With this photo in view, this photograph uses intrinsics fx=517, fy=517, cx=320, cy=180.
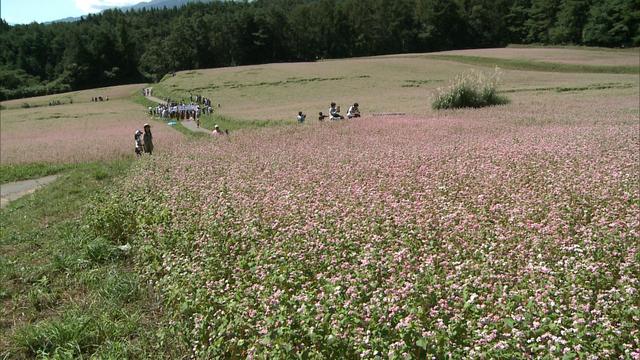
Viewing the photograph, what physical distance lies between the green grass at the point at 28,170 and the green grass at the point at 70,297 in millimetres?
10556

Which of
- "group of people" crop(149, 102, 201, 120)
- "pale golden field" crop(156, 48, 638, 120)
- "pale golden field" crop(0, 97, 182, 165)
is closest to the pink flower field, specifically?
"pale golden field" crop(0, 97, 182, 165)

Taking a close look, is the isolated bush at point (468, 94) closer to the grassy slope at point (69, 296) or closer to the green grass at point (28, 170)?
the green grass at point (28, 170)

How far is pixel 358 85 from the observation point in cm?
5319

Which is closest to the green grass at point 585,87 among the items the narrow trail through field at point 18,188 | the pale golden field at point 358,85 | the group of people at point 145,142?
the pale golden field at point 358,85

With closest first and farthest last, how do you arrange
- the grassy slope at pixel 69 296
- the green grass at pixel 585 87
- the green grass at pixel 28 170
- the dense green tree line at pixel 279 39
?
the grassy slope at pixel 69 296 → the green grass at pixel 28 170 → the green grass at pixel 585 87 → the dense green tree line at pixel 279 39

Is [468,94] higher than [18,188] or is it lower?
higher

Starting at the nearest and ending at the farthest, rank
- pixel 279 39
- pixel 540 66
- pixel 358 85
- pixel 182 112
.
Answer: pixel 182 112 → pixel 358 85 → pixel 540 66 → pixel 279 39

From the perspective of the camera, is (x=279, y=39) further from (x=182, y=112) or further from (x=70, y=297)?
(x=70, y=297)

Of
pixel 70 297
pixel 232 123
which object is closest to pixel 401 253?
pixel 70 297

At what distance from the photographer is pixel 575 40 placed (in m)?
95.4

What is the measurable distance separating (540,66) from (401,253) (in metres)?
59.0

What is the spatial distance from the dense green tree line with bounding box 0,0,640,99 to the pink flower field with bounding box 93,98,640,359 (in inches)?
4043

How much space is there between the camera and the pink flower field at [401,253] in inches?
178

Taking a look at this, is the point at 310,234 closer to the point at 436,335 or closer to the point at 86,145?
the point at 436,335
